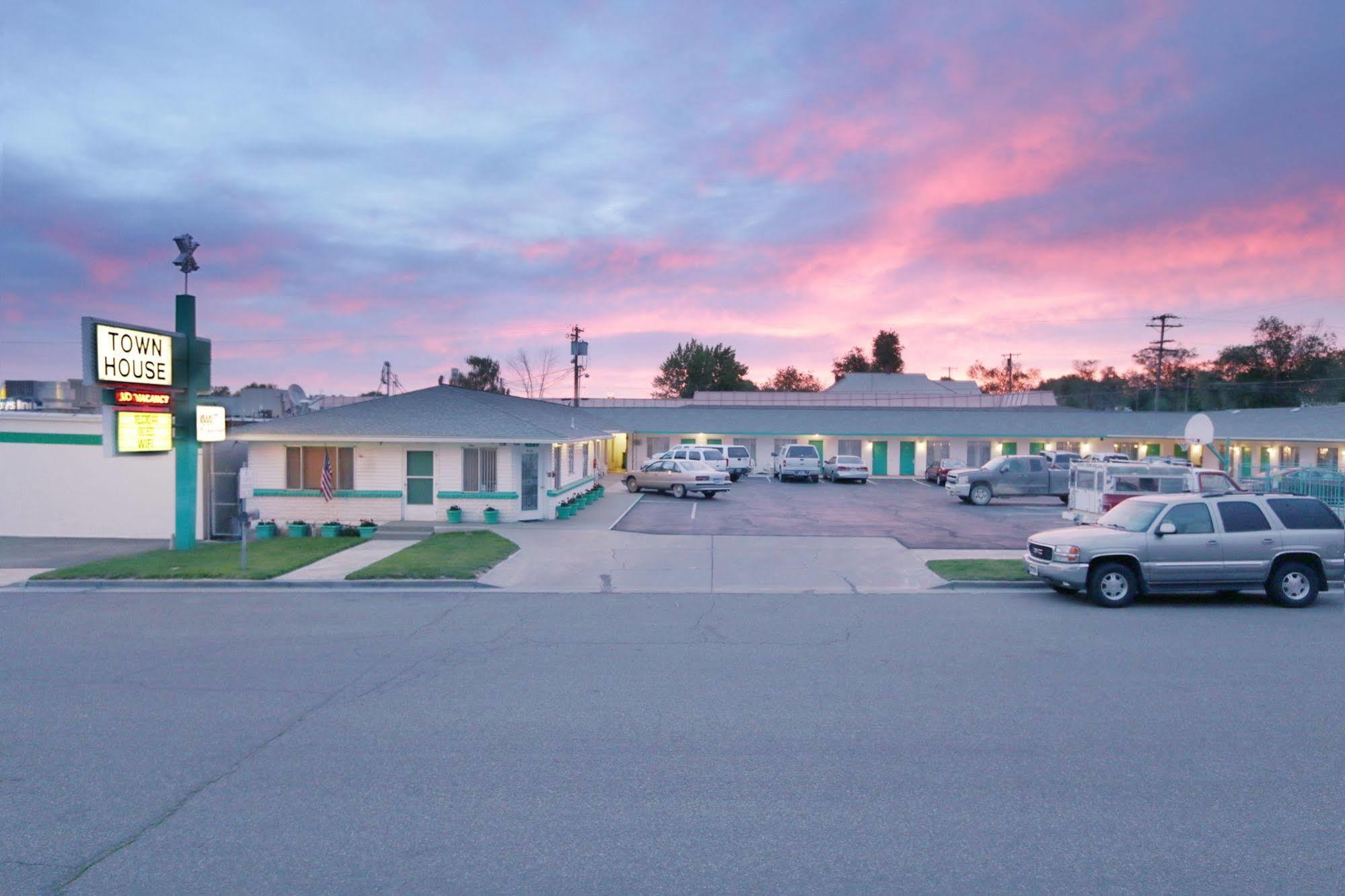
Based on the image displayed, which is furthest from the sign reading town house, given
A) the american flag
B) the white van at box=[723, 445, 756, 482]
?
the white van at box=[723, 445, 756, 482]

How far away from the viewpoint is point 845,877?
4891mm

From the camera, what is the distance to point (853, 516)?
90.2ft

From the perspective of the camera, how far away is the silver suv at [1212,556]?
43.9ft

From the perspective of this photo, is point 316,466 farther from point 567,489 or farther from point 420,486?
point 567,489

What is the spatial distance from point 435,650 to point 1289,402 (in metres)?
83.6

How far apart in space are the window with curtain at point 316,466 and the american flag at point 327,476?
5cm

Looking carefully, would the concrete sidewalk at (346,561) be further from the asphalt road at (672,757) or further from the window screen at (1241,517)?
the window screen at (1241,517)

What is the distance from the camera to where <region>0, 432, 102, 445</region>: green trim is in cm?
2409

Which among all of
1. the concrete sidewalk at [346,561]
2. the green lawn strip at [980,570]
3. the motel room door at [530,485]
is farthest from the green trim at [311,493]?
the green lawn strip at [980,570]

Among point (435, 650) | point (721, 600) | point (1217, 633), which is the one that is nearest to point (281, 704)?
point (435, 650)

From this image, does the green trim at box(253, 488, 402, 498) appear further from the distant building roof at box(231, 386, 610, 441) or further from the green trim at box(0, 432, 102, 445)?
the green trim at box(0, 432, 102, 445)

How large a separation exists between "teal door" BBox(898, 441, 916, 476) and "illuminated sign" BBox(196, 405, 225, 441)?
36.3 meters

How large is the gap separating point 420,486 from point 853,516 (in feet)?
45.5

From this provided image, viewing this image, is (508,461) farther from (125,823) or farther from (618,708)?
(125,823)
